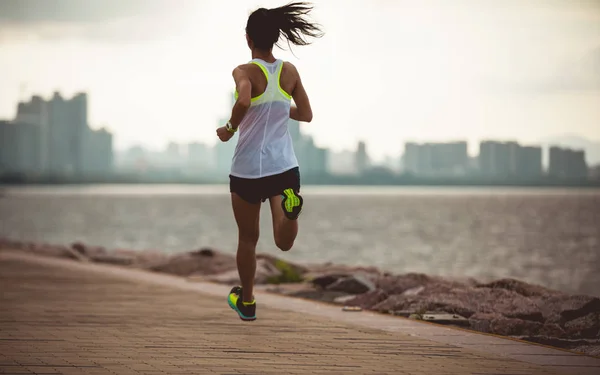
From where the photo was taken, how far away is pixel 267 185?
6.83 m

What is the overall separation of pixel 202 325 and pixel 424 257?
1647 inches

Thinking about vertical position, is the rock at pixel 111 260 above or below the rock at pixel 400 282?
below

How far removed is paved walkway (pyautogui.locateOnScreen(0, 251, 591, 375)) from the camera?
5.35 m

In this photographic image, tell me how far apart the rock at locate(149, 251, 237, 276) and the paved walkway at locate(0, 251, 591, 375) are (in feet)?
19.8

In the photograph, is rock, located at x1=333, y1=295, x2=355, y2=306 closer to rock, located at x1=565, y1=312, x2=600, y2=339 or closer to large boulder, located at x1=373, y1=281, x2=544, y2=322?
large boulder, located at x1=373, y1=281, x2=544, y2=322

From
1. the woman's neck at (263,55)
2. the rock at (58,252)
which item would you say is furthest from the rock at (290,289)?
the rock at (58,252)

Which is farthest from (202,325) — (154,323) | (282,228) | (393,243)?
(393,243)

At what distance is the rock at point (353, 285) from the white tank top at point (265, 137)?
4949mm

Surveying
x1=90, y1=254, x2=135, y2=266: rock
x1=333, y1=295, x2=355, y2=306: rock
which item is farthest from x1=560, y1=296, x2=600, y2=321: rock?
x1=90, y1=254, x2=135, y2=266: rock

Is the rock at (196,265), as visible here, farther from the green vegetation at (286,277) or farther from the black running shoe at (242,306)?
the black running shoe at (242,306)

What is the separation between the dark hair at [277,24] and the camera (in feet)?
22.8

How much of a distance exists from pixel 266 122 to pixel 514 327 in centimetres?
279

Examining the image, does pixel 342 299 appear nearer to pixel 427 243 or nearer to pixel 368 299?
pixel 368 299

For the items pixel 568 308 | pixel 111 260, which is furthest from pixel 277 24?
pixel 111 260
